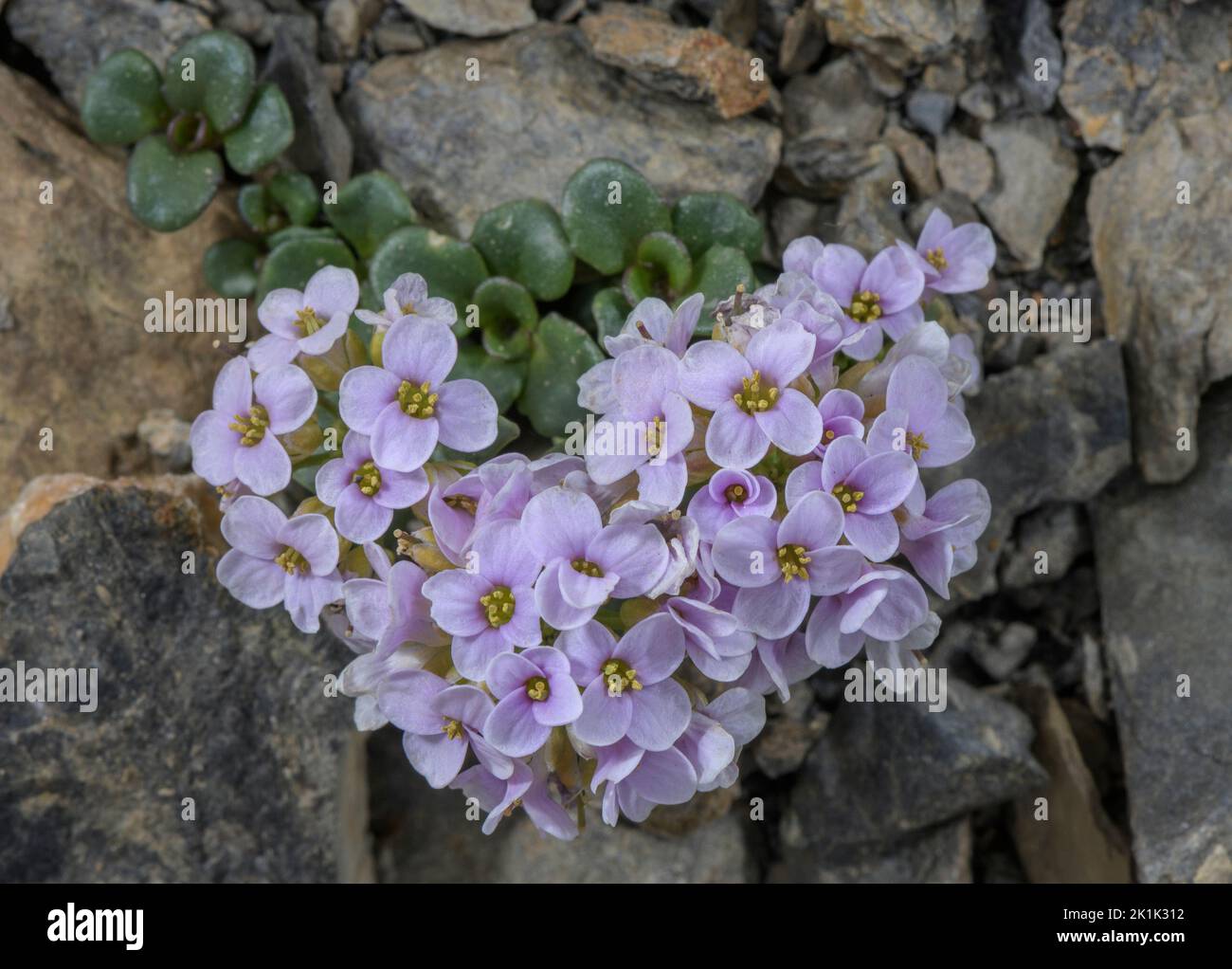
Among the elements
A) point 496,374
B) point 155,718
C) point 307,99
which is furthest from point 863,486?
point 307,99

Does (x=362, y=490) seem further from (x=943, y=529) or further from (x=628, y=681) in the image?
(x=943, y=529)

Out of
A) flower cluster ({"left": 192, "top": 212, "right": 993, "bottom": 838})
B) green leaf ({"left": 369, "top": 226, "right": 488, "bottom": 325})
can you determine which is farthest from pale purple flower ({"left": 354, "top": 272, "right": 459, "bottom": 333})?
green leaf ({"left": 369, "top": 226, "right": 488, "bottom": 325})

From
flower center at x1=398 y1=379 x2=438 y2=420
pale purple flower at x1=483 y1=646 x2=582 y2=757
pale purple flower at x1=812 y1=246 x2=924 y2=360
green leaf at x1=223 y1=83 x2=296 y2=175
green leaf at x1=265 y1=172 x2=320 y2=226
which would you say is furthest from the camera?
green leaf at x1=265 y1=172 x2=320 y2=226

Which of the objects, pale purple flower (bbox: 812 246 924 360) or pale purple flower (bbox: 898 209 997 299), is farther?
pale purple flower (bbox: 898 209 997 299)

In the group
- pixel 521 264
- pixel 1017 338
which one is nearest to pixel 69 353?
pixel 521 264

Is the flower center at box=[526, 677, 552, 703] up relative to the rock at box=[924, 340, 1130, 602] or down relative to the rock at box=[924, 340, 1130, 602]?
down

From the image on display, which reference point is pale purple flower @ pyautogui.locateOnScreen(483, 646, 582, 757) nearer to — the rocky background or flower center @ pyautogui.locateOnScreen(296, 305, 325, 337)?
flower center @ pyautogui.locateOnScreen(296, 305, 325, 337)
